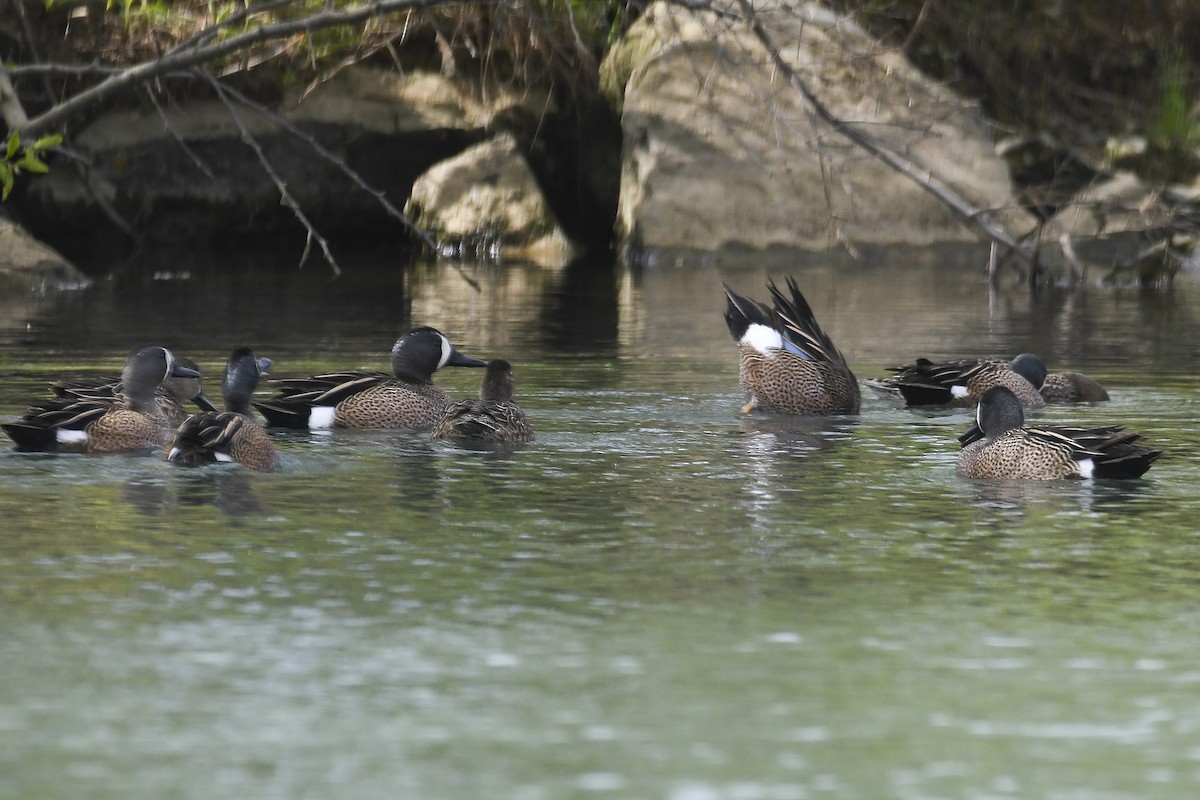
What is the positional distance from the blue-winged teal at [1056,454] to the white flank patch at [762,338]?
2710 millimetres

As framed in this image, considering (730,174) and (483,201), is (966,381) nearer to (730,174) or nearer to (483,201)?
(730,174)

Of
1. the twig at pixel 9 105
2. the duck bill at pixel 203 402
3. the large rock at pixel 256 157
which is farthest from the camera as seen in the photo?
the large rock at pixel 256 157

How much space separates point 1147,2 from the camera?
27.3 m

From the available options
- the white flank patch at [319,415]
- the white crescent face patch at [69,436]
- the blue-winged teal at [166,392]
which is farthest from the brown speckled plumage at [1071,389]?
the white crescent face patch at [69,436]

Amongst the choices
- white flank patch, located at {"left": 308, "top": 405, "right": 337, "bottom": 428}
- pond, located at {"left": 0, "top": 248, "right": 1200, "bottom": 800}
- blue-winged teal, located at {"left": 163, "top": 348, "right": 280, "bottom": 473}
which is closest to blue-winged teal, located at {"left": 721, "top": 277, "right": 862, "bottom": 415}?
pond, located at {"left": 0, "top": 248, "right": 1200, "bottom": 800}

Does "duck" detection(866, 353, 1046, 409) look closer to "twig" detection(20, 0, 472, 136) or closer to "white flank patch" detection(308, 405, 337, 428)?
"white flank patch" detection(308, 405, 337, 428)

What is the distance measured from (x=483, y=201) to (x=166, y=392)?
14972 millimetres

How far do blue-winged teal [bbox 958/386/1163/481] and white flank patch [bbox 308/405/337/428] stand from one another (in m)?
3.49

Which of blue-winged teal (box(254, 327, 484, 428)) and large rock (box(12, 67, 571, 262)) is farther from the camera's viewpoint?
large rock (box(12, 67, 571, 262))

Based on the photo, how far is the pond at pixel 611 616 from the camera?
192 inches

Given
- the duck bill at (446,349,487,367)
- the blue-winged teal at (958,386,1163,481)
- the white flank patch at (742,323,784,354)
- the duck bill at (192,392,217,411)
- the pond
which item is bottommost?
the pond

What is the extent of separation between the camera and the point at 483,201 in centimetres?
2564

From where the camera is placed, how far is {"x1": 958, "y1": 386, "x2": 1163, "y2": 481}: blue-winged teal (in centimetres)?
895

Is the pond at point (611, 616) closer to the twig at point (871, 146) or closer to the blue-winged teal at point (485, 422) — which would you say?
the blue-winged teal at point (485, 422)
